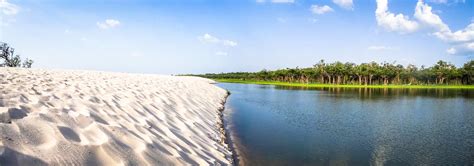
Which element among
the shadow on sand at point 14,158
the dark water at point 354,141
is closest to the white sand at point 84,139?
the shadow on sand at point 14,158

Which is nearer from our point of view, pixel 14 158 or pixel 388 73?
pixel 14 158

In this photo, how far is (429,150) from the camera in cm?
1384

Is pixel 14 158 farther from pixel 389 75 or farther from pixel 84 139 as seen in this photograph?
pixel 389 75

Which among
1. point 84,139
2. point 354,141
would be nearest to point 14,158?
point 84,139

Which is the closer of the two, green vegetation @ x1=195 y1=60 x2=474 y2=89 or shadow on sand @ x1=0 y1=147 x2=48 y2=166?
shadow on sand @ x1=0 y1=147 x2=48 y2=166

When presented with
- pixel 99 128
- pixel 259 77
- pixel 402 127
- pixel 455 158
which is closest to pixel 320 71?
pixel 259 77

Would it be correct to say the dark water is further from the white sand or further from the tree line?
the tree line

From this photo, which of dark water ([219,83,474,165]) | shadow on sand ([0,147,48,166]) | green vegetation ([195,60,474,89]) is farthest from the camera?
green vegetation ([195,60,474,89])

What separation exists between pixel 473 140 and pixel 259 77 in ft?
508

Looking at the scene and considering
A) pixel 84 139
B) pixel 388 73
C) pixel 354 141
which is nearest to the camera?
pixel 84 139

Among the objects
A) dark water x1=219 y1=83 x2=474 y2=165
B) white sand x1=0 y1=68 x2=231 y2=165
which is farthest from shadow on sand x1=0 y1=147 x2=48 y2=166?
dark water x1=219 y1=83 x2=474 y2=165

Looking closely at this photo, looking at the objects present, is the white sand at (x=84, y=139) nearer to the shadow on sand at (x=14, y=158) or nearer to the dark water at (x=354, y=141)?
the shadow on sand at (x=14, y=158)

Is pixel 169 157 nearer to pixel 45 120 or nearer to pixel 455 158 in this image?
pixel 45 120

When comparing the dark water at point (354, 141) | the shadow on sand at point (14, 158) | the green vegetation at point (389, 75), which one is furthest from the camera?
the green vegetation at point (389, 75)
